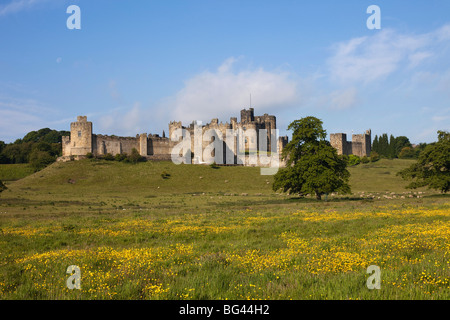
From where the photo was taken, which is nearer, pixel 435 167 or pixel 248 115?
pixel 435 167

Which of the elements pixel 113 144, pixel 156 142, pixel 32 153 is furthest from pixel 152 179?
pixel 32 153

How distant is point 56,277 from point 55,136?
500 ft

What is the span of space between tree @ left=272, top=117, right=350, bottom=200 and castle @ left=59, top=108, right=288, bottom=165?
57.1 meters

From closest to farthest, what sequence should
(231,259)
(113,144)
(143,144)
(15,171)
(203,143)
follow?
(231,259)
(15,171)
(113,144)
(143,144)
(203,143)

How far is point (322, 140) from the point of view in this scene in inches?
1796

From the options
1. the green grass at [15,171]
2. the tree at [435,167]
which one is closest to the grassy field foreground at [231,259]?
the tree at [435,167]

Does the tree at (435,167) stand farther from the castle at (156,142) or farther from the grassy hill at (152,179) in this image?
the castle at (156,142)

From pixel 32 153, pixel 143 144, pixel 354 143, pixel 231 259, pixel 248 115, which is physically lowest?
pixel 231 259

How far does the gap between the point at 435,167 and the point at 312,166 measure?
15284mm

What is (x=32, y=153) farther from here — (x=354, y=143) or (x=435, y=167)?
(x=354, y=143)

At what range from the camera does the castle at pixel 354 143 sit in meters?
128

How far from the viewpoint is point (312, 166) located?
43.1 m
